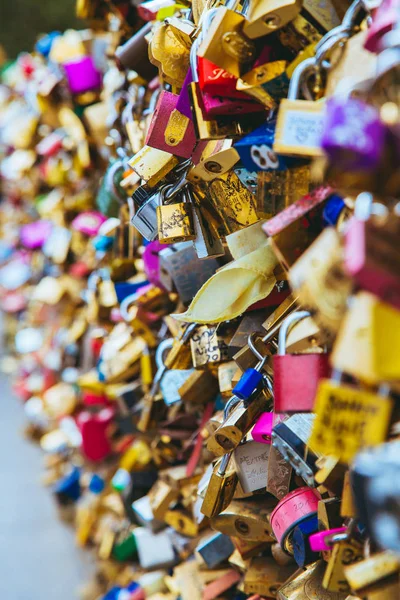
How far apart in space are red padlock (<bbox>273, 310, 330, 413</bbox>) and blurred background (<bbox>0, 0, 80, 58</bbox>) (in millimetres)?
3763

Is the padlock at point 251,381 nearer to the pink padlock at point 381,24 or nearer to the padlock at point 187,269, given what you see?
the padlock at point 187,269

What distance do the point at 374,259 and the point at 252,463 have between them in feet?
1.90

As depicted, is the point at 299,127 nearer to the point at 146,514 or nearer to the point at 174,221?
the point at 174,221

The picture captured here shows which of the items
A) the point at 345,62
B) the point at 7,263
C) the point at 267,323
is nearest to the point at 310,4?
the point at 345,62

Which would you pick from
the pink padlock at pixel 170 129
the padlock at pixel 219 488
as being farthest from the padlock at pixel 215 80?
the padlock at pixel 219 488

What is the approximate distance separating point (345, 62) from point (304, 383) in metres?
0.38

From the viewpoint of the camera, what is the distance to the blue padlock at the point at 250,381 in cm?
88

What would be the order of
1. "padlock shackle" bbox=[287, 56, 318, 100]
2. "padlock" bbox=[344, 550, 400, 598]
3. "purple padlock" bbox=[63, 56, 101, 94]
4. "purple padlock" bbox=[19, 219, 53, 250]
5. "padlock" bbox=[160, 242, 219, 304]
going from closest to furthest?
"padlock" bbox=[344, 550, 400, 598] → "padlock shackle" bbox=[287, 56, 318, 100] → "padlock" bbox=[160, 242, 219, 304] → "purple padlock" bbox=[63, 56, 101, 94] → "purple padlock" bbox=[19, 219, 53, 250]

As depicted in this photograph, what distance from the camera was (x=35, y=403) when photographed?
2861 mm

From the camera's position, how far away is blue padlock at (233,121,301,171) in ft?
2.51

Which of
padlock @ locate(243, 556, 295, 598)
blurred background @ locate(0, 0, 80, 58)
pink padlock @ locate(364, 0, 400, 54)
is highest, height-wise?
blurred background @ locate(0, 0, 80, 58)

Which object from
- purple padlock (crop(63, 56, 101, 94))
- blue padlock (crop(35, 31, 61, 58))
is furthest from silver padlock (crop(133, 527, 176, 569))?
blue padlock (crop(35, 31, 61, 58))

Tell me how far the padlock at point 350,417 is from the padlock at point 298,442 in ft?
0.64

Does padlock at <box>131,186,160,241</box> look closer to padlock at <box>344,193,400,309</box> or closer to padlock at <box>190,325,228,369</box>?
padlock at <box>190,325,228,369</box>
